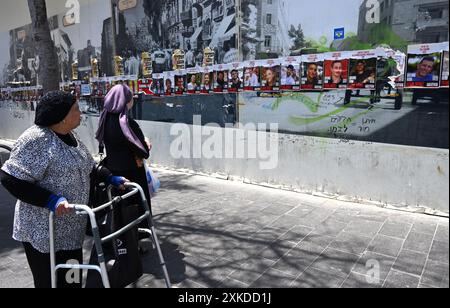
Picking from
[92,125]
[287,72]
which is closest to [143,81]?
[92,125]

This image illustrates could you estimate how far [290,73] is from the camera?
553 centimetres

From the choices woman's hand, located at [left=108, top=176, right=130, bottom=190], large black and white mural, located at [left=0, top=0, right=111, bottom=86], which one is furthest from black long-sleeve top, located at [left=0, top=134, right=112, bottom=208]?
large black and white mural, located at [left=0, top=0, right=111, bottom=86]

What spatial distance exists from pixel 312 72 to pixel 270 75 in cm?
72

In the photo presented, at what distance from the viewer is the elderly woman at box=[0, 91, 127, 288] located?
2164 mm

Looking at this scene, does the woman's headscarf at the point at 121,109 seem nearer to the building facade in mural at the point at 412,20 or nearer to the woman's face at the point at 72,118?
the woman's face at the point at 72,118

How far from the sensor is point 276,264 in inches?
135

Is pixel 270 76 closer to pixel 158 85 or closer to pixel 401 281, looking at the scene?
pixel 158 85

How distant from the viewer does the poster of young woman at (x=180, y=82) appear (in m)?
7.18

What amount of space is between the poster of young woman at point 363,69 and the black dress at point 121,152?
2959mm

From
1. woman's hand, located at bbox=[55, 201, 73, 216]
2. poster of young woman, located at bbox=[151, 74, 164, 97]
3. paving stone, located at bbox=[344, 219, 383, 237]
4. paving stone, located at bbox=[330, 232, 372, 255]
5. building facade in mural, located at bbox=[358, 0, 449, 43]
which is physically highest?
building facade in mural, located at bbox=[358, 0, 449, 43]

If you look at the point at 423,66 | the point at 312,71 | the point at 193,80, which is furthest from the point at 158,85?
the point at 423,66

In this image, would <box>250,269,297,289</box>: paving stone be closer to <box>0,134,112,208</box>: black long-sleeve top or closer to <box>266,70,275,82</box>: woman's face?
<box>0,134,112,208</box>: black long-sleeve top

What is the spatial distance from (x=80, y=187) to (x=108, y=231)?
13.8 inches

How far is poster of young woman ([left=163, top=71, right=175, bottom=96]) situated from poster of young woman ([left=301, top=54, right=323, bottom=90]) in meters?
2.95
